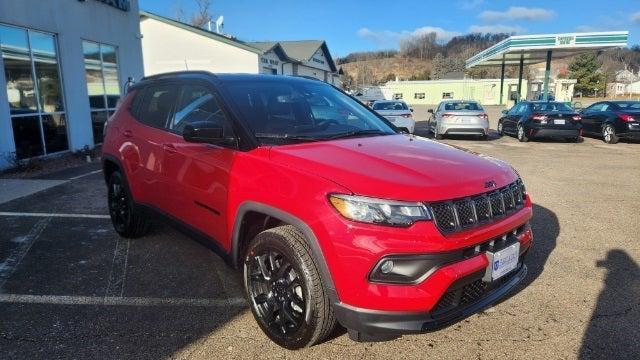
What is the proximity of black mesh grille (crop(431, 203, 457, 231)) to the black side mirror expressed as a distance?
5.11 ft

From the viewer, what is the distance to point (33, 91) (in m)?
10.1

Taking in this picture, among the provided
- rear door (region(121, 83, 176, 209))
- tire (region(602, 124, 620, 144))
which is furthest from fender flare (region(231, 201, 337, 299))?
tire (region(602, 124, 620, 144))

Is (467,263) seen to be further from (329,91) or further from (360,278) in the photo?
(329,91)

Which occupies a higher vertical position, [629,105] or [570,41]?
[570,41]

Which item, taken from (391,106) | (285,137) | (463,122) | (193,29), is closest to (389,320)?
(285,137)

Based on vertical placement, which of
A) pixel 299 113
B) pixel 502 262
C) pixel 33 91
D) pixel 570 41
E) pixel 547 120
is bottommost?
pixel 502 262

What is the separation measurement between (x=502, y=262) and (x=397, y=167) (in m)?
0.87

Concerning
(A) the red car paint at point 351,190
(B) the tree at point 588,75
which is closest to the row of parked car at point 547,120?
(A) the red car paint at point 351,190

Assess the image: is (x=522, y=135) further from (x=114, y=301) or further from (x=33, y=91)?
(x=114, y=301)

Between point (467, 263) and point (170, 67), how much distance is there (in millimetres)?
27168

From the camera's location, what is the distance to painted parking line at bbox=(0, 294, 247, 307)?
3.57 meters

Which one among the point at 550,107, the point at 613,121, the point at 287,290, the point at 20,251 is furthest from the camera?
the point at 550,107

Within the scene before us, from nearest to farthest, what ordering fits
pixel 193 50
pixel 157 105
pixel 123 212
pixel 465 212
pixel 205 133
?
pixel 465 212 < pixel 205 133 < pixel 157 105 < pixel 123 212 < pixel 193 50

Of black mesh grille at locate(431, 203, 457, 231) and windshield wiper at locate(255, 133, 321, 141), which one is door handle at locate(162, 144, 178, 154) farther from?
black mesh grille at locate(431, 203, 457, 231)
